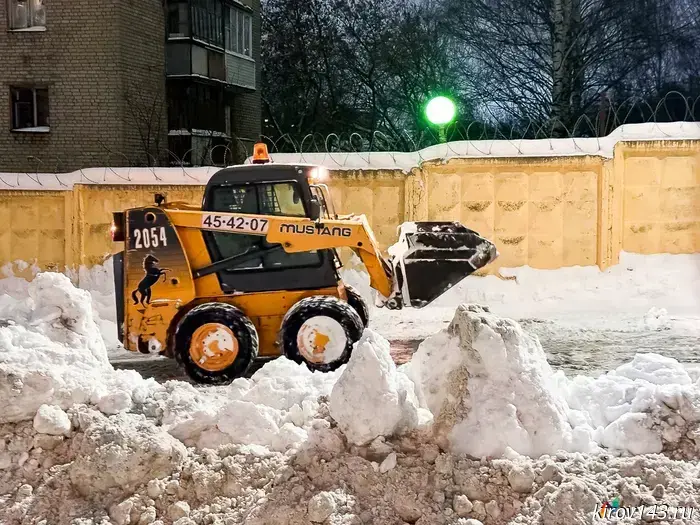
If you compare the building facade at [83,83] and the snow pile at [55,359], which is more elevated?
the building facade at [83,83]

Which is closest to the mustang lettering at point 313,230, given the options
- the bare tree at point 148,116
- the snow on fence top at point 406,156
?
the snow on fence top at point 406,156

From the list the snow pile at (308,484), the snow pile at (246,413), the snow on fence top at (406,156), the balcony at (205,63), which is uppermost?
the balcony at (205,63)

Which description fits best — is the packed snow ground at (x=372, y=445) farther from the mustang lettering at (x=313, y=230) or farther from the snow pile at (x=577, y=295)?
the snow pile at (x=577, y=295)

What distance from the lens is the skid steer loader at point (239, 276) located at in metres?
7.35

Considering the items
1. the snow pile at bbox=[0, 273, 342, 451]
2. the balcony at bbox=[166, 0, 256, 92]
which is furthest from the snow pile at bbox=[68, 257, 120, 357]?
the balcony at bbox=[166, 0, 256, 92]

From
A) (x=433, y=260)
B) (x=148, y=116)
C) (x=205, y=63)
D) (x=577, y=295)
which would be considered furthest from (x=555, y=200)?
(x=205, y=63)

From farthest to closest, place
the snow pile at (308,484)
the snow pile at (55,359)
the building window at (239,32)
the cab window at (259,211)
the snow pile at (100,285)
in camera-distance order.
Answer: the building window at (239,32) < the snow pile at (100,285) < the cab window at (259,211) < the snow pile at (55,359) < the snow pile at (308,484)

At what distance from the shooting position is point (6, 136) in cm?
2073

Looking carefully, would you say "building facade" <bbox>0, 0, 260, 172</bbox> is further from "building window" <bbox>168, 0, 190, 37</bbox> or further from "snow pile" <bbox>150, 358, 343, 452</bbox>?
"snow pile" <bbox>150, 358, 343, 452</bbox>

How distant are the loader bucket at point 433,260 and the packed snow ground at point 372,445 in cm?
289

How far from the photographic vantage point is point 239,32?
25.6 metres

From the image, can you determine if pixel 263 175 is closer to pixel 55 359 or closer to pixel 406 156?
pixel 55 359

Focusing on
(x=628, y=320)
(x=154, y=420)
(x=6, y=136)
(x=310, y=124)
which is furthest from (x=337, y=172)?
(x=310, y=124)

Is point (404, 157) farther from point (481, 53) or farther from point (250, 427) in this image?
point (481, 53)
